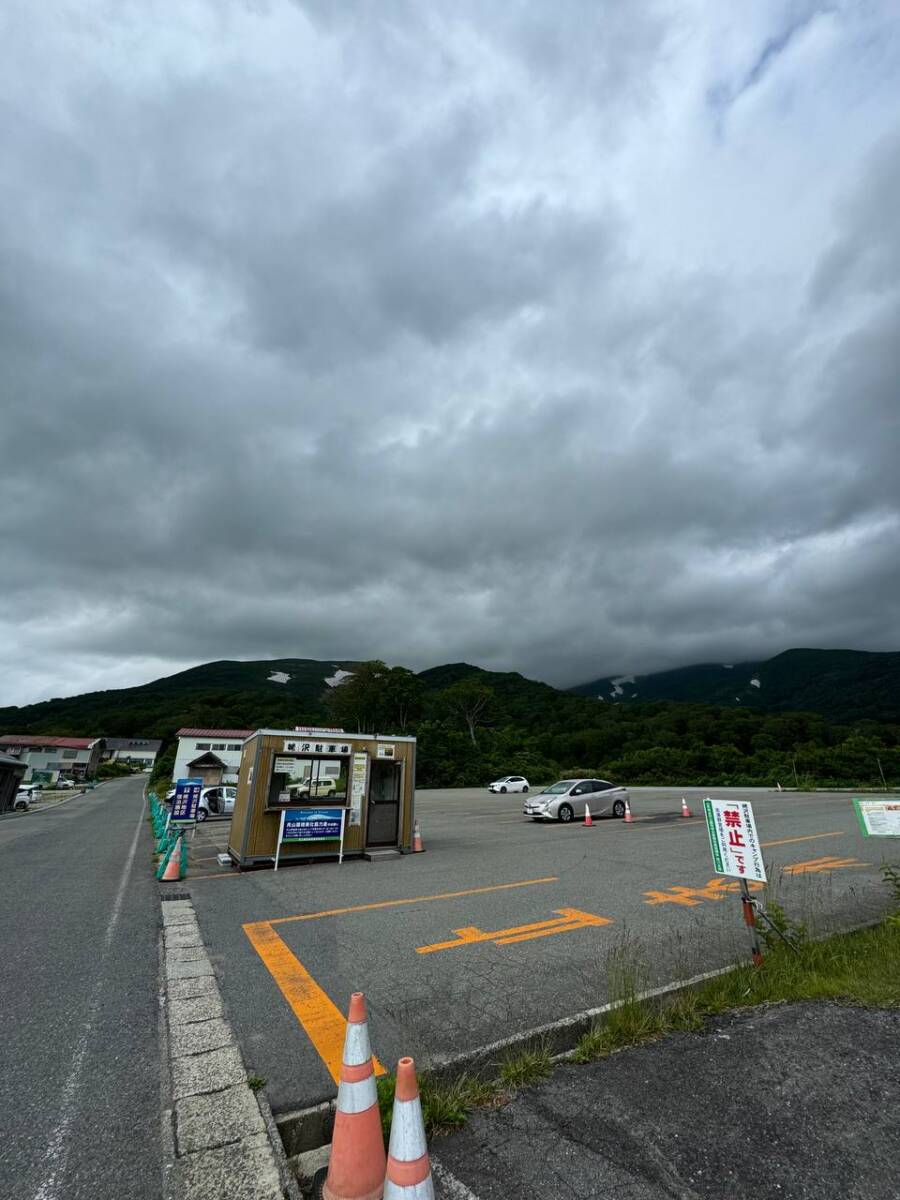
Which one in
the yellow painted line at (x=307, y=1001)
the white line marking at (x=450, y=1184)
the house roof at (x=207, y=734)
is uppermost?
the house roof at (x=207, y=734)

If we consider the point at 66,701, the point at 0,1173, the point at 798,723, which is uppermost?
the point at 66,701

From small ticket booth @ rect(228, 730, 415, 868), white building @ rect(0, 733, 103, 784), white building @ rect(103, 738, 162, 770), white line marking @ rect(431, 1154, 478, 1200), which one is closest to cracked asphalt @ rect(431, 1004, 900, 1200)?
white line marking @ rect(431, 1154, 478, 1200)

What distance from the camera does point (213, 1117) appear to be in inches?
115

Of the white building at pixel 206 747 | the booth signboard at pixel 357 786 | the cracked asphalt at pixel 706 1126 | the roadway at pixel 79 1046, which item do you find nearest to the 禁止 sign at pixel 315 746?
the booth signboard at pixel 357 786

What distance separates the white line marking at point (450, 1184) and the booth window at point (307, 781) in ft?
30.3

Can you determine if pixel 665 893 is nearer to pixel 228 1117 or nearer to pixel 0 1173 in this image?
pixel 228 1117

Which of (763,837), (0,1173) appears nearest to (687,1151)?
(0,1173)

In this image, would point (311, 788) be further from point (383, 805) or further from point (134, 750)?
point (134, 750)

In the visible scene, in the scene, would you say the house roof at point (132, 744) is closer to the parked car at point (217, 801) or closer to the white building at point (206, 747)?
the white building at point (206, 747)

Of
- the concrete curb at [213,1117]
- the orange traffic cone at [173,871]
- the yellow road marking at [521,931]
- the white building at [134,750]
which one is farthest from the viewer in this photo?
the white building at [134,750]

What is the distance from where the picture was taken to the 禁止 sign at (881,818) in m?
5.59

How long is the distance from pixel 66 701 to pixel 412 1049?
187 m

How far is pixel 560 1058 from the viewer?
342 cm

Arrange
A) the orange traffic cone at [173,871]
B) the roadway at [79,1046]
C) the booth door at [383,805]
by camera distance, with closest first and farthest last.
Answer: the roadway at [79,1046], the orange traffic cone at [173,871], the booth door at [383,805]
